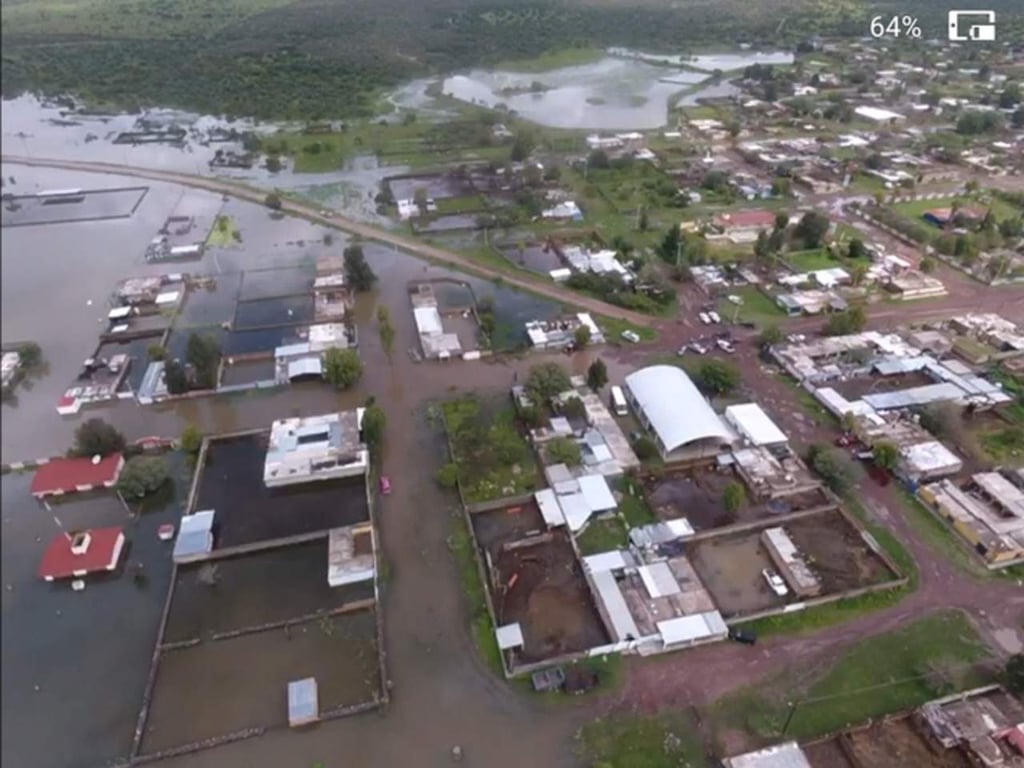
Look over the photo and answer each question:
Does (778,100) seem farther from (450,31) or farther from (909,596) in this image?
Result: (909,596)

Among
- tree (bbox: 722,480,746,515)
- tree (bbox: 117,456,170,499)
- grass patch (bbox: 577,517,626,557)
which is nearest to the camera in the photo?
grass patch (bbox: 577,517,626,557)

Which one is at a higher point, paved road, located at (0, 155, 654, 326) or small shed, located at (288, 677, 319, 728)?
paved road, located at (0, 155, 654, 326)

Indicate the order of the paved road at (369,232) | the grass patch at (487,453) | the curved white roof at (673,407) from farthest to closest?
the paved road at (369,232)
the curved white roof at (673,407)
the grass patch at (487,453)

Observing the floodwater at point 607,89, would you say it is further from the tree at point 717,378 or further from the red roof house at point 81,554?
the red roof house at point 81,554

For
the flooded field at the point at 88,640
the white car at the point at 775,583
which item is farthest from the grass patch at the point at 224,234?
the white car at the point at 775,583

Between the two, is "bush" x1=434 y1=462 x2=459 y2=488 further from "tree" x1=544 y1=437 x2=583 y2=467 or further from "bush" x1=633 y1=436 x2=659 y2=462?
"bush" x1=633 y1=436 x2=659 y2=462

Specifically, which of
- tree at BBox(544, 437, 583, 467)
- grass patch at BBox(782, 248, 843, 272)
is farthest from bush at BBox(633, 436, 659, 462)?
grass patch at BBox(782, 248, 843, 272)

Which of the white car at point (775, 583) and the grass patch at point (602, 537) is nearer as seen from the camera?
the white car at point (775, 583)
